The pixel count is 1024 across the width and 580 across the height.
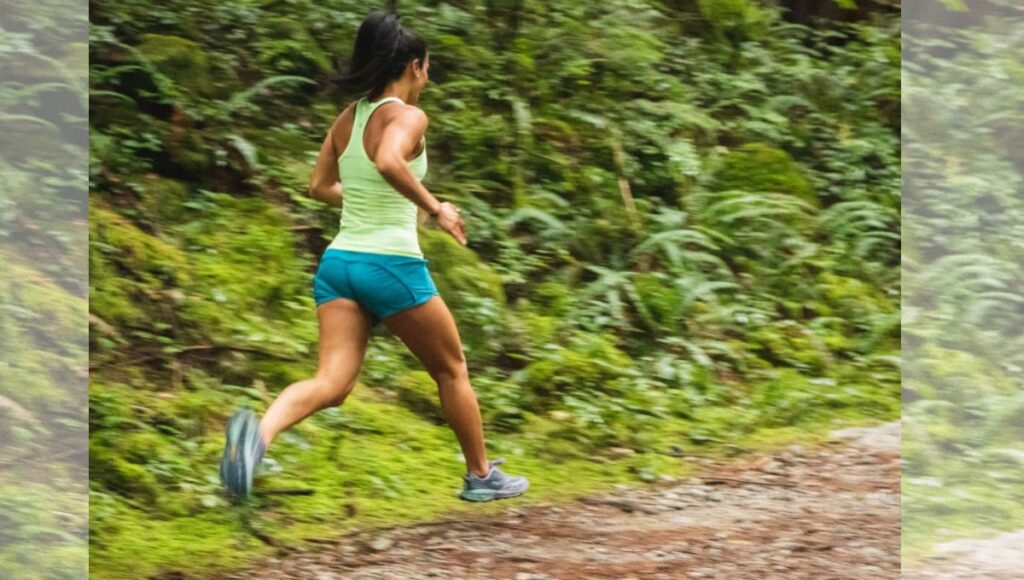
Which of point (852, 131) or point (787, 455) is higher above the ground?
point (852, 131)

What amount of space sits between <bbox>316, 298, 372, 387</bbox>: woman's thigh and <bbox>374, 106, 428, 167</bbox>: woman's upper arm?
1.87 ft

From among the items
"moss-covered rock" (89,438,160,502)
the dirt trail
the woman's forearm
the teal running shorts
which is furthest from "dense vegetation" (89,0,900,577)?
the teal running shorts

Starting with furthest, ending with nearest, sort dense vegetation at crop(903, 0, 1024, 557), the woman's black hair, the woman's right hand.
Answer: dense vegetation at crop(903, 0, 1024, 557) < the woman's black hair < the woman's right hand

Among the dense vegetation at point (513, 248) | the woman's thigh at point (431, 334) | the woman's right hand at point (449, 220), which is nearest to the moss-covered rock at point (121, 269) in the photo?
the dense vegetation at point (513, 248)

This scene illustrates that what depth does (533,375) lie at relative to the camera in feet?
19.1

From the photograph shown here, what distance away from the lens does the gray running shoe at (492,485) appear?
542 centimetres

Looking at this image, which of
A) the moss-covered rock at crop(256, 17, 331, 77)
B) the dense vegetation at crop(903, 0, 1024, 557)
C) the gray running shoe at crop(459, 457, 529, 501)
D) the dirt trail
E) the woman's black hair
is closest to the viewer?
the woman's black hair

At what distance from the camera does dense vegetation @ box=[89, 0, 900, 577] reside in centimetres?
548

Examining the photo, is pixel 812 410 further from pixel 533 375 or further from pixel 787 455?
pixel 533 375

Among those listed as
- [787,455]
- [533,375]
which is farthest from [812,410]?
[533,375]

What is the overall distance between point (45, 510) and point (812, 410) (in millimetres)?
3379

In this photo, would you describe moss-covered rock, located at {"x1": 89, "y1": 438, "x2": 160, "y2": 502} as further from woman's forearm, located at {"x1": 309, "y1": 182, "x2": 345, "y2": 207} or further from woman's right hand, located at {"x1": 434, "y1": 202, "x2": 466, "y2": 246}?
woman's right hand, located at {"x1": 434, "y1": 202, "x2": 466, "y2": 246}

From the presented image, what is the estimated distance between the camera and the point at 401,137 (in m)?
5.00

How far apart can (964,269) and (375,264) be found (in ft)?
10.2
